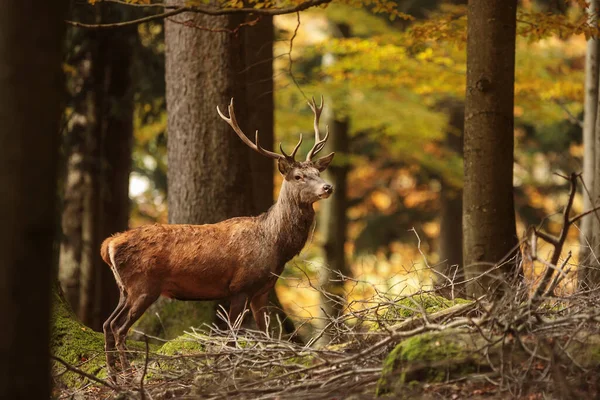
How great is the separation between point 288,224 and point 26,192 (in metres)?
3.68

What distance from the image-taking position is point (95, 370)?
6914 mm

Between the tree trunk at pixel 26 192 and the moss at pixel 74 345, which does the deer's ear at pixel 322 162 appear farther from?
the tree trunk at pixel 26 192

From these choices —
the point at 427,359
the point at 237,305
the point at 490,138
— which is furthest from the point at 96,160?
the point at 427,359

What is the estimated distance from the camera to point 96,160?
497 inches

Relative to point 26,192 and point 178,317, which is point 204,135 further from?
point 26,192

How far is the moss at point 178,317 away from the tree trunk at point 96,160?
171 inches

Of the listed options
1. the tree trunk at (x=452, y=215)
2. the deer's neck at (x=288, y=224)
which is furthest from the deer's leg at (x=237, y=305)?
the tree trunk at (x=452, y=215)

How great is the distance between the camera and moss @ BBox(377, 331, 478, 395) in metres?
4.40

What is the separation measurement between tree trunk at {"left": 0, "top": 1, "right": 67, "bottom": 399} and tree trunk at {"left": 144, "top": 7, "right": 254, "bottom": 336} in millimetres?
4614

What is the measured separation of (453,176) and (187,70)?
10.3 metres

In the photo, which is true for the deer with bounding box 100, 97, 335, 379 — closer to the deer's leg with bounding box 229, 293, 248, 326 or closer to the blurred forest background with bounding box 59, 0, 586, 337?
the deer's leg with bounding box 229, 293, 248, 326

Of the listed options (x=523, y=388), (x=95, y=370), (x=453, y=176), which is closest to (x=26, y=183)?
(x=523, y=388)

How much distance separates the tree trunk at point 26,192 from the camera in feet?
11.3

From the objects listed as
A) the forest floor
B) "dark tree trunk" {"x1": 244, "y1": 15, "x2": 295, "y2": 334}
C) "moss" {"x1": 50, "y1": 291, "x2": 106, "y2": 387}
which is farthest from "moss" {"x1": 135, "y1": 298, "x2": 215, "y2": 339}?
the forest floor
